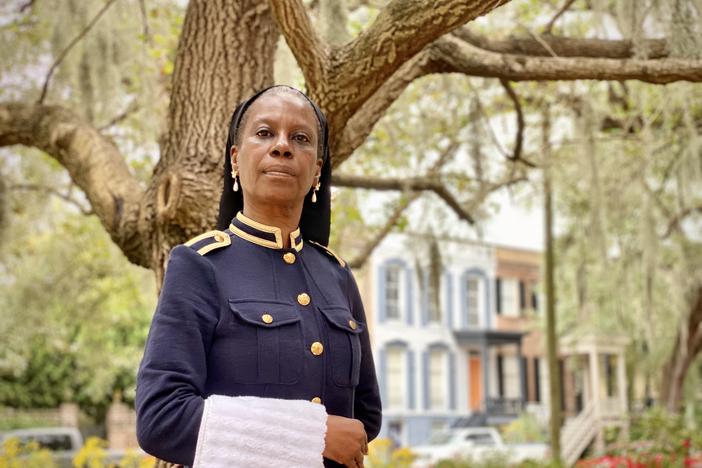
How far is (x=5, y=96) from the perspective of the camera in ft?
21.1

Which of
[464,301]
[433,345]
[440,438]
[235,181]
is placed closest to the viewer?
[235,181]

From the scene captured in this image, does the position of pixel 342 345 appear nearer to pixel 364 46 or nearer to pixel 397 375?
pixel 364 46

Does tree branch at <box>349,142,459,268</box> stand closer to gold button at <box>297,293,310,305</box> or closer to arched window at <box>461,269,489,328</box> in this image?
gold button at <box>297,293,310,305</box>

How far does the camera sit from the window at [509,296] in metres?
25.2

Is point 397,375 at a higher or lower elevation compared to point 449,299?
lower

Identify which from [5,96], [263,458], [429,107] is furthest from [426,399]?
[263,458]

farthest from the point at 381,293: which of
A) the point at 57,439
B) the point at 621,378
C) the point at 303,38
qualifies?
the point at 303,38

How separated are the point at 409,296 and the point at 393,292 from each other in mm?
474

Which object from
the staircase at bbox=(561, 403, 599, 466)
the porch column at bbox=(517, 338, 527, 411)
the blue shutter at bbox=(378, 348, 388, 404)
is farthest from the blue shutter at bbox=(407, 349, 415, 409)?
the staircase at bbox=(561, 403, 599, 466)

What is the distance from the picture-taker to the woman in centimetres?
144

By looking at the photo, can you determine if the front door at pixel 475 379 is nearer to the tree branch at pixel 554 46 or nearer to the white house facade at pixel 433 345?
the white house facade at pixel 433 345

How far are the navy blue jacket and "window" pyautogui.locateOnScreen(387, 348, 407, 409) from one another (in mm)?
20559

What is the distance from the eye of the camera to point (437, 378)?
76.5 ft

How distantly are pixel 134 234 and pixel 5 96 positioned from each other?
390cm
